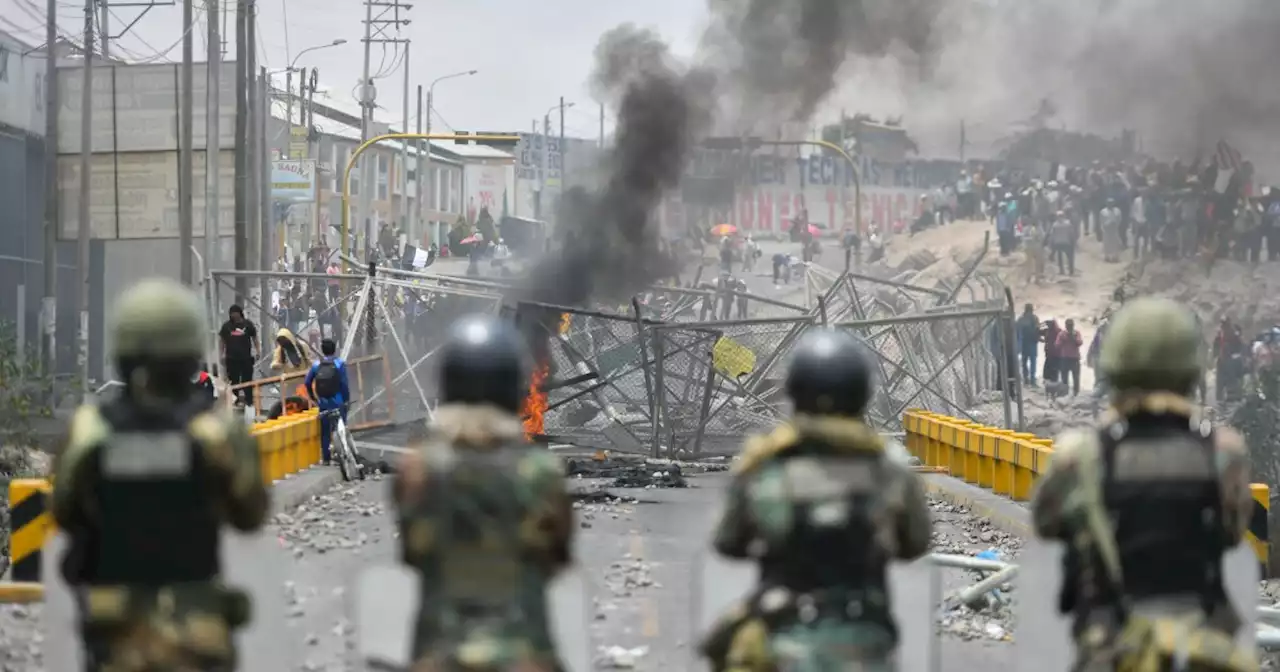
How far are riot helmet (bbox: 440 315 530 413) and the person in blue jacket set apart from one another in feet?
40.5

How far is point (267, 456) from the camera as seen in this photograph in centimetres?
1477

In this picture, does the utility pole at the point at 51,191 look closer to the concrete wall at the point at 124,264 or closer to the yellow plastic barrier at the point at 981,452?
the concrete wall at the point at 124,264

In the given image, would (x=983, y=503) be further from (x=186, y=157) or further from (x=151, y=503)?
(x=186, y=157)

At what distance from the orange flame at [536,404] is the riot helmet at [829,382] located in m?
13.9

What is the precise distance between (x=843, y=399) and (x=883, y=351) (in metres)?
17.1

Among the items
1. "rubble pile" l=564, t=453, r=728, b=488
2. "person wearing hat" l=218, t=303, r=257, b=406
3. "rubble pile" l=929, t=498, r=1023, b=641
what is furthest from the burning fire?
"rubble pile" l=929, t=498, r=1023, b=641

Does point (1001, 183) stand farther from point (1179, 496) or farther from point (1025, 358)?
point (1179, 496)

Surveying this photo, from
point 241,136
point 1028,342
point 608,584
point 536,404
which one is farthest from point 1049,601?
point 1028,342

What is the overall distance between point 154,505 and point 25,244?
34.9m

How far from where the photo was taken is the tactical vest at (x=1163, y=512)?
4.37 meters

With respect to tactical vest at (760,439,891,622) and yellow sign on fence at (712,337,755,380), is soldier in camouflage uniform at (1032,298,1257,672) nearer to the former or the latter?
tactical vest at (760,439,891,622)

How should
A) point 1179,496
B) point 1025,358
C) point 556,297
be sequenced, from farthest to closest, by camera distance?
point 1025,358
point 556,297
point 1179,496

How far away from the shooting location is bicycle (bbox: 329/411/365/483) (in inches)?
644

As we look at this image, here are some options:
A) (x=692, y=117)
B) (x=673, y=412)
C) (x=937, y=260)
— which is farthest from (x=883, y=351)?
(x=937, y=260)
